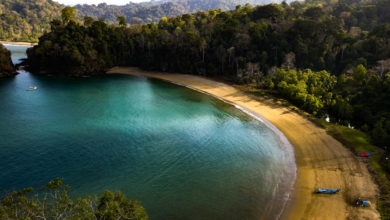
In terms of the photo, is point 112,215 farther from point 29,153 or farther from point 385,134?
point 385,134

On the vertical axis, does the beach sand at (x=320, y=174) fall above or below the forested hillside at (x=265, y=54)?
below

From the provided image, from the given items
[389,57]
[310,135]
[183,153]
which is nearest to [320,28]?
[389,57]

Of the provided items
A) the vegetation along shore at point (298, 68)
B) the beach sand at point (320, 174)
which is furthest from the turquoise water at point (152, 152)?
the vegetation along shore at point (298, 68)

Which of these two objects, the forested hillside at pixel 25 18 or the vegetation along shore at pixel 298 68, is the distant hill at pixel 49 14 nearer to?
the forested hillside at pixel 25 18

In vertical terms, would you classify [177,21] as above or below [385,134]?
above

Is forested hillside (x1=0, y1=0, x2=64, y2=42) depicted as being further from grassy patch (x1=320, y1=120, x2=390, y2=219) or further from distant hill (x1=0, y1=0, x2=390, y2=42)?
grassy patch (x1=320, y1=120, x2=390, y2=219)

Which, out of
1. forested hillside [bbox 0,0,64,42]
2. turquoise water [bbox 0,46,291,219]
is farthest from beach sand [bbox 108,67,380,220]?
forested hillside [bbox 0,0,64,42]
